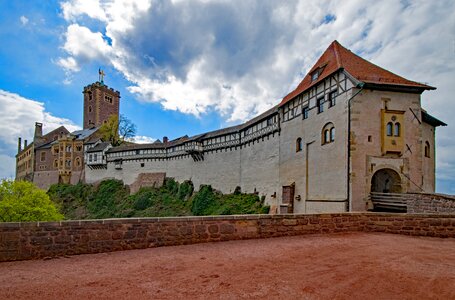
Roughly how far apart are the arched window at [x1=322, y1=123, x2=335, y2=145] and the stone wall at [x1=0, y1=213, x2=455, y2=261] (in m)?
9.17

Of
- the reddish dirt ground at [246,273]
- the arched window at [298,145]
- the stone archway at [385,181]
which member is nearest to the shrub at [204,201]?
the arched window at [298,145]

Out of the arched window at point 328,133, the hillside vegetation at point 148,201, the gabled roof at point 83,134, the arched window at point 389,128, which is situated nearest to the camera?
the arched window at point 389,128

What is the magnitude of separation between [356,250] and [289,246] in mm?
1402

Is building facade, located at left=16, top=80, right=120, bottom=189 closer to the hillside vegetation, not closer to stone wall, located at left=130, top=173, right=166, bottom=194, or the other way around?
the hillside vegetation

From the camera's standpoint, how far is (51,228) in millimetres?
5680

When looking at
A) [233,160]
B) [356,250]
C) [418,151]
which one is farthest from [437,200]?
[233,160]

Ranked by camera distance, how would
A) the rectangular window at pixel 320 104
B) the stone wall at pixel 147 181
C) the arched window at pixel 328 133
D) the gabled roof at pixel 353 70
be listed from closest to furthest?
the gabled roof at pixel 353 70 → the arched window at pixel 328 133 → the rectangular window at pixel 320 104 → the stone wall at pixel 147 181

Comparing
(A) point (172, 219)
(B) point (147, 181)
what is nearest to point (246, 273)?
(A) point (172, 219)

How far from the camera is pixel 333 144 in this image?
55.1 ft

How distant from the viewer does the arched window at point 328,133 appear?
56.1 ft

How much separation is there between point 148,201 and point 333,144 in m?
28.2

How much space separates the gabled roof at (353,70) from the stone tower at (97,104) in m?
48.7

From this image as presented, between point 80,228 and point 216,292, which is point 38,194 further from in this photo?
point 216,292

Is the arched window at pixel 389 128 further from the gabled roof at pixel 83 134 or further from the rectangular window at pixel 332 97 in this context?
the gabled roof at pixel 83 134
